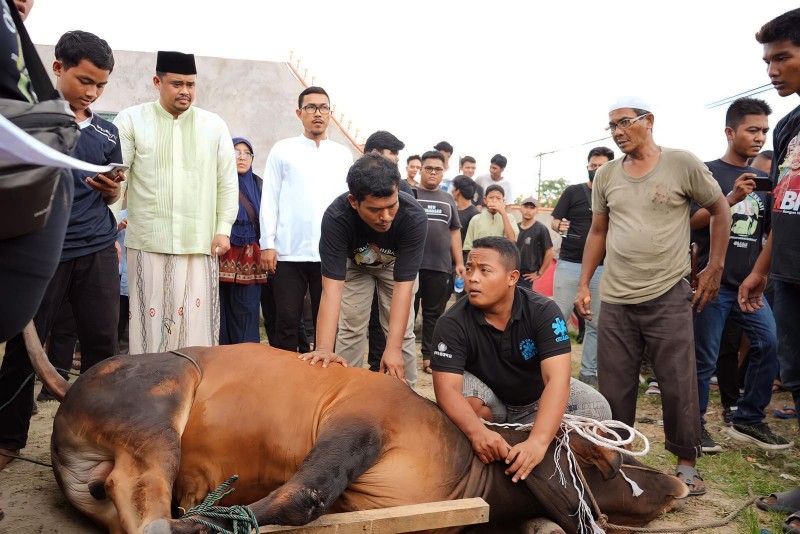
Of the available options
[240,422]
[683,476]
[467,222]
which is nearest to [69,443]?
[240,422]

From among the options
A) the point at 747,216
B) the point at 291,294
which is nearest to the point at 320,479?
the point at 291,294

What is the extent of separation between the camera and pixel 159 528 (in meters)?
2.35

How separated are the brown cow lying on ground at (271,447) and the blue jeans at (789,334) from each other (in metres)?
1.03

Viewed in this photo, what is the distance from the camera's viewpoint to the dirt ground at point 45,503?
313 centimetres

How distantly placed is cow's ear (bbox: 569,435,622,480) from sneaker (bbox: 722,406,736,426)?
296cm

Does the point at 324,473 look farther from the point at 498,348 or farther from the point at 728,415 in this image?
the point at 728,415

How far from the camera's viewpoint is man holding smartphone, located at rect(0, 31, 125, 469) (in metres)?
3.99

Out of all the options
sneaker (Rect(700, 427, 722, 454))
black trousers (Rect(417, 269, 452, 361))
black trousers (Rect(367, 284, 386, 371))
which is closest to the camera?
sneaker (Rect(700, 427, 722, 454))

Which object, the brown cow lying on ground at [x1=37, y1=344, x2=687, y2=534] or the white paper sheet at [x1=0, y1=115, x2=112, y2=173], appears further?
the brown cow lying on ground at [x1=37, y1=344, x2=687, y2=534]

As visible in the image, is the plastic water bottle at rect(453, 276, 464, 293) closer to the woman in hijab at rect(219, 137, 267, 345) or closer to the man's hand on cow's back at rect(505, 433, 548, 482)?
the woman in hijab at rect(219, 137, 267, 345)

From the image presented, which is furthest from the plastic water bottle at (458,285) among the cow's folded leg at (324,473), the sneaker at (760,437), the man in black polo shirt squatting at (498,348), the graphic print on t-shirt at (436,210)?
the cow's folded leg at (324,473)

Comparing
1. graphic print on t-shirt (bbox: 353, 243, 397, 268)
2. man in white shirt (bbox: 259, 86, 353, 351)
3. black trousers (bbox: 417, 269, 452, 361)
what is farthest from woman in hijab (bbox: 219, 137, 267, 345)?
black trousers (bbox: 417, 269, 452, 361)

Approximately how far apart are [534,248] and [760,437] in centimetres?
385

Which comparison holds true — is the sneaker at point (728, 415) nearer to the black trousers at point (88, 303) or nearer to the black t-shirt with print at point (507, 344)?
the black t-shirt with print at point (507, 344)
